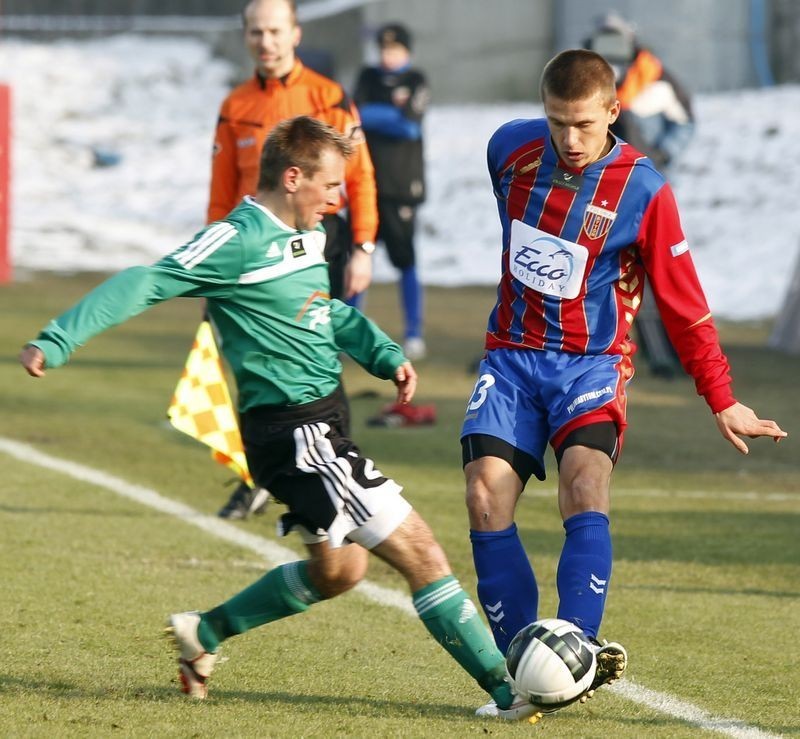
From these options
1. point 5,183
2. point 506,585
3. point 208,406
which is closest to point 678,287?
point 506,585

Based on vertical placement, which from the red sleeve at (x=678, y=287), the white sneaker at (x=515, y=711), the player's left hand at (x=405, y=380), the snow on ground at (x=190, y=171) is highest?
the red sleeve at (x=678, y=287)

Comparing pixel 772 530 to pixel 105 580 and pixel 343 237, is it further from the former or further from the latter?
pixel 105 580

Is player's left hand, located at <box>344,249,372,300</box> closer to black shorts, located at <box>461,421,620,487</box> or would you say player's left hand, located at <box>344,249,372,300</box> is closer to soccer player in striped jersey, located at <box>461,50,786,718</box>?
soccer player in striped jersey, located at <box>461,50,786,718</box>

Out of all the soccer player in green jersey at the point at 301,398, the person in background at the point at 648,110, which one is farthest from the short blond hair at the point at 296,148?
the person in background at the point at 648,110

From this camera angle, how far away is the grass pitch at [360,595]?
14.4 ft

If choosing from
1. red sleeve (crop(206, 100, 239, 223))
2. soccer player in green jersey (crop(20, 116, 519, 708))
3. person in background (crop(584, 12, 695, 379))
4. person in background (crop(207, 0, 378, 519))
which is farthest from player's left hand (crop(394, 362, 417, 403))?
person in background (crop(584, 12, 695, 379))

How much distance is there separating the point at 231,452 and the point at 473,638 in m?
2.81

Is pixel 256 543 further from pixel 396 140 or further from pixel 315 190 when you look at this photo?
pixel 396 140

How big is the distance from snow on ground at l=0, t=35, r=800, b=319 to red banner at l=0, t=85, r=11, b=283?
42.8 inches

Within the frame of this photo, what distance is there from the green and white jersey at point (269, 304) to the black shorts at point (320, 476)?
0.06 meters

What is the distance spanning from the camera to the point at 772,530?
7.24 metres

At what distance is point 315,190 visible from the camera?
4.47 m

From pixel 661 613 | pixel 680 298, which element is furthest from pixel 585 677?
pixel 661 613

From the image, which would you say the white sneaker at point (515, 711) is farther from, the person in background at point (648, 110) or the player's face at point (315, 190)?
the person in background at point (648, 110)
